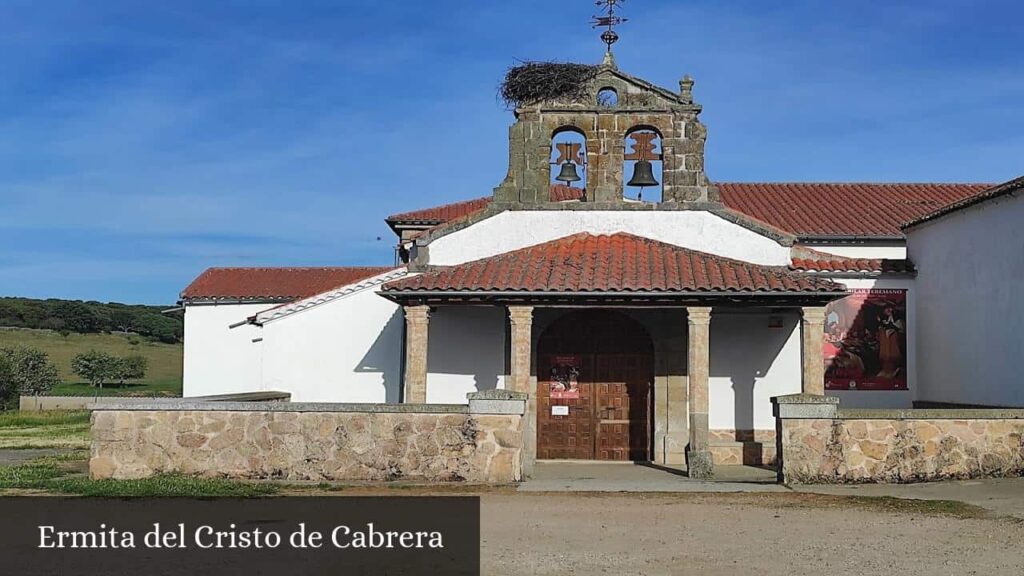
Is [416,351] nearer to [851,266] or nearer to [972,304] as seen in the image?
[851,266]

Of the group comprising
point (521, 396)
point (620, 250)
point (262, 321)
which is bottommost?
point (521, 396)

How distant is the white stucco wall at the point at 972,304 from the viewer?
16047 mm

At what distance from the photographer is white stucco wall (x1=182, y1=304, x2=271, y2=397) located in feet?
109

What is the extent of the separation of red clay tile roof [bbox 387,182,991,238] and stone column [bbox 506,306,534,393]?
10.2 meters

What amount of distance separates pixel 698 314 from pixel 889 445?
3.47 m

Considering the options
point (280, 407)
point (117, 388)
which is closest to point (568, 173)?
point (280, 407)

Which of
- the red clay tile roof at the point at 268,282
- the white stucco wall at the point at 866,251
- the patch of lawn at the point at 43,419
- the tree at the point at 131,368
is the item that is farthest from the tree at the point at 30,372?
the white stucco wall at the point at 866,251

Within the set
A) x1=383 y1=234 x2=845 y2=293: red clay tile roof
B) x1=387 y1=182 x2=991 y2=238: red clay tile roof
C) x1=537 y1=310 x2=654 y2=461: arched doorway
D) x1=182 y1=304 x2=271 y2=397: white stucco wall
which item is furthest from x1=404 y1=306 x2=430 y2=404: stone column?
x1=182 y1=304 x2=271 y2=397: white stucco wall

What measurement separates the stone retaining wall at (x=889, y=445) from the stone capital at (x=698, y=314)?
2329 millimetres

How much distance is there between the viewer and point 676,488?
1407cm

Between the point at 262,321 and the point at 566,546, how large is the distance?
36.7ft

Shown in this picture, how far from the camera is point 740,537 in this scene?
999 cm

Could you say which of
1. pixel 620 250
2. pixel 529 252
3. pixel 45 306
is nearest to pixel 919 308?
pixel 620 250

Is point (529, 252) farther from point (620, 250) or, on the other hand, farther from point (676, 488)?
point (676, 488)
